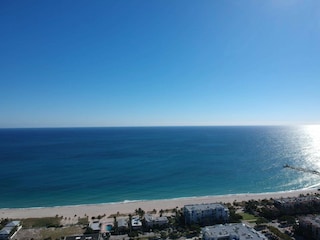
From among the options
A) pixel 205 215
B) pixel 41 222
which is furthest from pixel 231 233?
pixel 41 222

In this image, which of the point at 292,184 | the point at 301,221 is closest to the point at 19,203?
the point at 301,221

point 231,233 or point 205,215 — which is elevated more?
point 231,233

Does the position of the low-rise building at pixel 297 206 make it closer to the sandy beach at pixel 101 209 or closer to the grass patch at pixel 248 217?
the grass patch at pixel 248 217

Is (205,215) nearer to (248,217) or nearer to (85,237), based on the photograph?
(248,217)

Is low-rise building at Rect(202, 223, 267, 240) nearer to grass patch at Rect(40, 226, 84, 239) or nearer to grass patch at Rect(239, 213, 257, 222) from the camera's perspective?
grass patch at Rect(239, 213, 257, 222)

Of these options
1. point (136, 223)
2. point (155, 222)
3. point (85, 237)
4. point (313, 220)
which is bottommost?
point (85, 237)

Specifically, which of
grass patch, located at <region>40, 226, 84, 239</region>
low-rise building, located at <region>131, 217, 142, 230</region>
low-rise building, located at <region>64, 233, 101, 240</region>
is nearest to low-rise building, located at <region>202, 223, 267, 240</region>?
low-rise building, located at <region>131, 217, 142, 230</region>

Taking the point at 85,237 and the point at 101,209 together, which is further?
the point at 101,209
